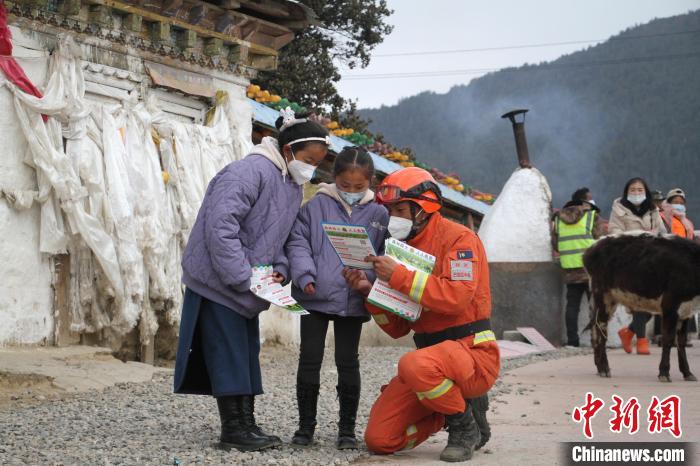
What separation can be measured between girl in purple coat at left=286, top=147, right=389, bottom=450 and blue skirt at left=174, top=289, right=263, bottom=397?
352mm

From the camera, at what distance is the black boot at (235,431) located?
561 cm

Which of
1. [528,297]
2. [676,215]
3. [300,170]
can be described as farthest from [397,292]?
[676,215]

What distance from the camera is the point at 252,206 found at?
18.8 ft

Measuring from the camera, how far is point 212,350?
18.7 ft

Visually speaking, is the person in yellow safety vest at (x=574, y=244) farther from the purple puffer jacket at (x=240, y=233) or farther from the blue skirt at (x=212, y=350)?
the blue skirt at (x=212, y=350)

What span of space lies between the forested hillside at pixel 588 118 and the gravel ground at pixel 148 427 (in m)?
62.6

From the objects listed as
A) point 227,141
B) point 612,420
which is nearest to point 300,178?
point 612,420

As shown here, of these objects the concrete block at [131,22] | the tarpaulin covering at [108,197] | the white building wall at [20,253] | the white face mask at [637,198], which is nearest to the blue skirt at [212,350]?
the white building wall at [20,253]

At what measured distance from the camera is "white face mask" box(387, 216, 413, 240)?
568 cm

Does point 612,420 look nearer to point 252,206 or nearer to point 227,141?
point 252,206

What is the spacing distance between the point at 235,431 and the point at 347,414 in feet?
2.14

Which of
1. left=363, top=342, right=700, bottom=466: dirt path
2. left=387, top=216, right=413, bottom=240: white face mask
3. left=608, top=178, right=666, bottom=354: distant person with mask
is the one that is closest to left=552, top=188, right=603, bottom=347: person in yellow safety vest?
left=363, top=342, right=700, bottom=466: dirt path

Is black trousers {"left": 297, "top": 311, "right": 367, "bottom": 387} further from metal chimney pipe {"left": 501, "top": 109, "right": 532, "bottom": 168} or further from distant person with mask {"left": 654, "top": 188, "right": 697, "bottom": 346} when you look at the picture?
metal chimney pipe {"left": 501, "top": 109, "right": 532, "bottom": 168}

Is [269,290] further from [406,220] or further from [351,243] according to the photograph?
[406,220]
